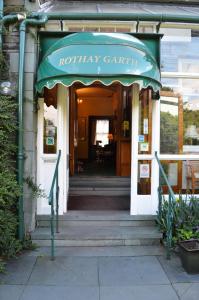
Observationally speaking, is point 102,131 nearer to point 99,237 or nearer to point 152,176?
point 152,176

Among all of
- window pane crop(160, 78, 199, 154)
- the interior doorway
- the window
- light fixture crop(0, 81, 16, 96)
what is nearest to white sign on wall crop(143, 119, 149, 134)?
window pane crop(160, 78, 199, 154)

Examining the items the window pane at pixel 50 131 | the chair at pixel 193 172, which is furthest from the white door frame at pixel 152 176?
the window pane at pixel 50 131

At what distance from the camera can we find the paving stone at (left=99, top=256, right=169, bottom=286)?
3529 mm

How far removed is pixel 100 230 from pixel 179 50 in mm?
3451

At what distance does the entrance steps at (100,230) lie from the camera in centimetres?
449

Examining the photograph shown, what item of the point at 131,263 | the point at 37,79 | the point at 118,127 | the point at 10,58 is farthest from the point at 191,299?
the point at 118,127

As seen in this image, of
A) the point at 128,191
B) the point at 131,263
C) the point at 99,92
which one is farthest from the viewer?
the point at 99,92

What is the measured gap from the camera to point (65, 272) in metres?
3.73

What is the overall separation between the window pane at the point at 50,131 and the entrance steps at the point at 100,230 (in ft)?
3.84

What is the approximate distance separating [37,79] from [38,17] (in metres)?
1.00

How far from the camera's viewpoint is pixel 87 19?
15.6ft

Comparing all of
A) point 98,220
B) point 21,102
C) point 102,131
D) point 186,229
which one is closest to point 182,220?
point 186,229

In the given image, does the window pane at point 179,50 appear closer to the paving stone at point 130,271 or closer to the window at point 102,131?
the paving stone at point 130,271

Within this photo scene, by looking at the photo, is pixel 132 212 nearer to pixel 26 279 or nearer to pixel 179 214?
pixel 179 214
